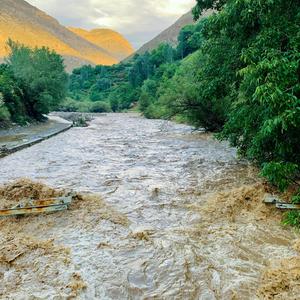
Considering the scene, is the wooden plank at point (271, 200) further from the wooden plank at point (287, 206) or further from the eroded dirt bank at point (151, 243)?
the wooden plank at point (287, 206)

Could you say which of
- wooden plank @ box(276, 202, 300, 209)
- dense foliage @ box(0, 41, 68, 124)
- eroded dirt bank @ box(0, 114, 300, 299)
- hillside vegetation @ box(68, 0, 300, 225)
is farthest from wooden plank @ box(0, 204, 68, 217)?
dense foliage @ box(0, 41, 68, 124)

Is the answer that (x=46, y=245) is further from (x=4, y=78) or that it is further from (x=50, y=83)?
(x=50, y=83)

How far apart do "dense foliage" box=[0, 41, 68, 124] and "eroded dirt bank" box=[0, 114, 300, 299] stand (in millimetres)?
27942

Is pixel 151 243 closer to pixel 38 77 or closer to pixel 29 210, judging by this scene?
pixel 29 210

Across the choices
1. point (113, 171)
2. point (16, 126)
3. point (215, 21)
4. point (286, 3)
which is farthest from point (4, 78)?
point (286, 3)

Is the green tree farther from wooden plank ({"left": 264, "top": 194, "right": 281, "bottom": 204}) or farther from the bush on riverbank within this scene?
wooden plank ({"left": 264, "top": 194, "right": 281, "bottom": 204})

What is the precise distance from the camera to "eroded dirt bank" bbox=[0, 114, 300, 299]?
551 cm

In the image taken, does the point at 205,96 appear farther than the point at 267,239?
Yes

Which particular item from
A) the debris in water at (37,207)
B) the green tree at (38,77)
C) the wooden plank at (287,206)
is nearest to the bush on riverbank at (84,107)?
the green tree at (38,77)

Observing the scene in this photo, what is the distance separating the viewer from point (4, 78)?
39906mm

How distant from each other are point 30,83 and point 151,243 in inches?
1741

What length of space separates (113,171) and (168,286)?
931 cm

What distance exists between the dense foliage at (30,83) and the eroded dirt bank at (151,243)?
2794 cm

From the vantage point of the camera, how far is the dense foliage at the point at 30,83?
39094 millimetres
